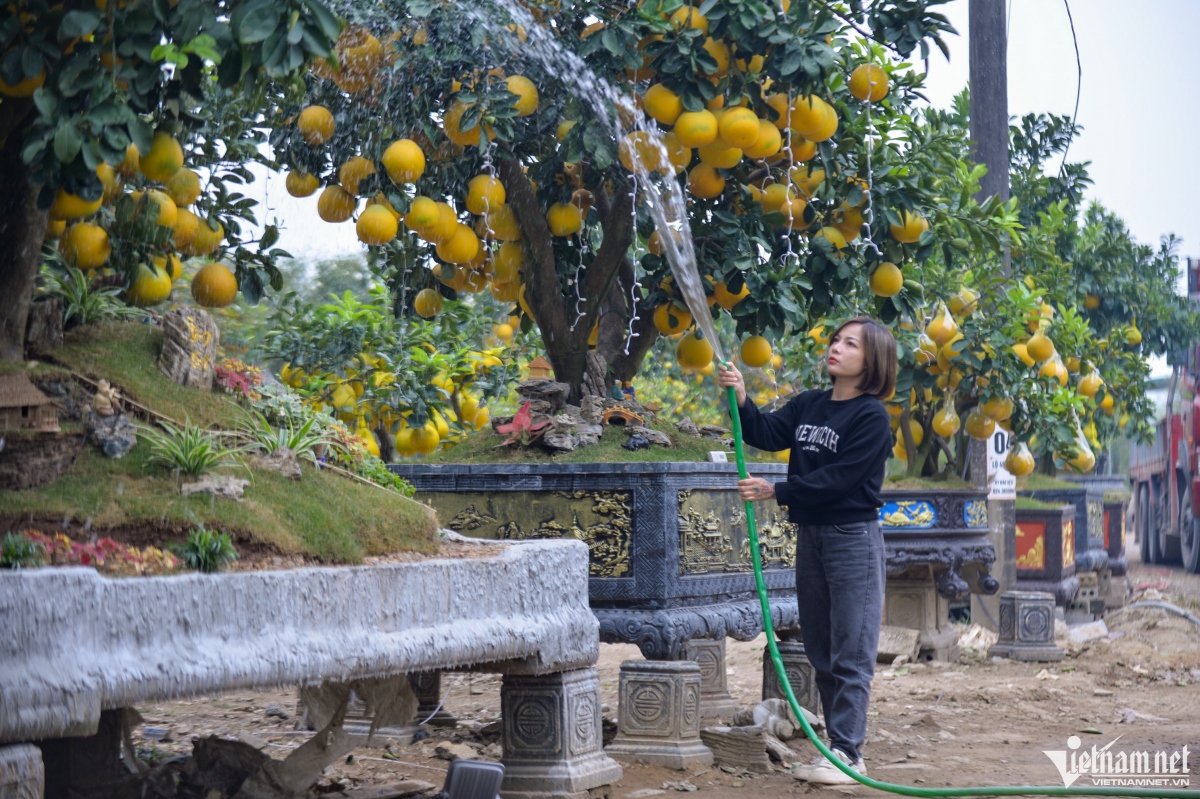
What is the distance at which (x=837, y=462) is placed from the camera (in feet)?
13.1

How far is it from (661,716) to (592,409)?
3.87ft

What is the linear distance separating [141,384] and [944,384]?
5.83 meters

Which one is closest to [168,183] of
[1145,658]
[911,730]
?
[911,730]

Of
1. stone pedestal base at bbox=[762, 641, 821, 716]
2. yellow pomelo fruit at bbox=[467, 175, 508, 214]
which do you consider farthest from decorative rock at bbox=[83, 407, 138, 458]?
stone pedestal base at bbox=[762, 641, 821, 716]

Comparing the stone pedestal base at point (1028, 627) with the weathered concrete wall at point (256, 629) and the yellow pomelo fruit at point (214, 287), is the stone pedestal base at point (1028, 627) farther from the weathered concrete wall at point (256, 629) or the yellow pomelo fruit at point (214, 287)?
the yellow pomelo fruit at point (214, 287)

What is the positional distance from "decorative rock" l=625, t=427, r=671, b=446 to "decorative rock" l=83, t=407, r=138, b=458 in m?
2.12

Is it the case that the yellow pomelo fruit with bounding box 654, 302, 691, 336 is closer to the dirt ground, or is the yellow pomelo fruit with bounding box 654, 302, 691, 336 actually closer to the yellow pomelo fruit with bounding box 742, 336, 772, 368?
the yellow pomelo fruit with bounding box 742, 336, 772, 368

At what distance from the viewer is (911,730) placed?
525 centimetres

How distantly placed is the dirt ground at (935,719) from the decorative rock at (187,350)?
131 cm

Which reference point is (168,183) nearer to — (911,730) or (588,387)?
(588,387)

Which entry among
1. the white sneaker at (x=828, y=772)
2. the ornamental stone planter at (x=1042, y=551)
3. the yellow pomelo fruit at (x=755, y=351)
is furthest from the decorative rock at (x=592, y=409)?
the ornamental stone planter at (x=1042, y=551)

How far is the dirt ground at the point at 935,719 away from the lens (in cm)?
409

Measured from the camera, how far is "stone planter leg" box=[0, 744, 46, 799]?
83.2 inches

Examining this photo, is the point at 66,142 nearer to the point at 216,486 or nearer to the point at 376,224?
the point at 216,486
